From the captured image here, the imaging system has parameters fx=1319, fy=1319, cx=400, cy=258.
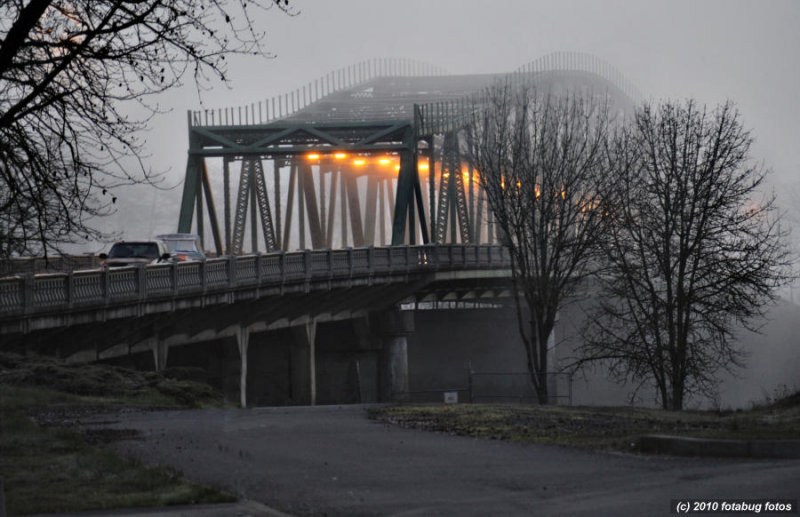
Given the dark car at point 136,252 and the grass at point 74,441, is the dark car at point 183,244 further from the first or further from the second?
the grass at point 74,441

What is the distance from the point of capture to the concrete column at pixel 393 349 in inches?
2440

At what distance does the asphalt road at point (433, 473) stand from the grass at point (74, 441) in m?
0.57

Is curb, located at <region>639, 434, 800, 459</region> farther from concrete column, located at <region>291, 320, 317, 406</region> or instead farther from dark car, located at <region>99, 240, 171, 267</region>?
concrete column, located at <region>291, 320, 317, 406</region>

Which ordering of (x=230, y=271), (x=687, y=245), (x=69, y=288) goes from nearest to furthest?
1. (x=69, y=288)
2. (x=687, y=245)
3. (x=230, y=271)

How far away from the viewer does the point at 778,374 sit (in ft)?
315

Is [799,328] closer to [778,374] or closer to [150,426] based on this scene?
[778,374]

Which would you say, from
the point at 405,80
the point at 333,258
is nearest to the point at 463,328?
the point at 333,258

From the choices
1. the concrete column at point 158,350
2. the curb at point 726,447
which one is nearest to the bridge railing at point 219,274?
the concrete column at point 158,350

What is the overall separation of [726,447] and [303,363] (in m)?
42.1

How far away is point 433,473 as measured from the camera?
42.8 feet

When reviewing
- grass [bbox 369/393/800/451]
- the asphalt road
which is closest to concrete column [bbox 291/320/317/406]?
grass [bbox 369/393/800/451]

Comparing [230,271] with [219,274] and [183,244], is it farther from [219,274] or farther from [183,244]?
[183,244]

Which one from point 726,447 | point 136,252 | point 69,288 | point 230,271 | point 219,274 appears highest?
point 136,252

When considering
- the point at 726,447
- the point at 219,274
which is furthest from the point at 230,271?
the point at 726,447
